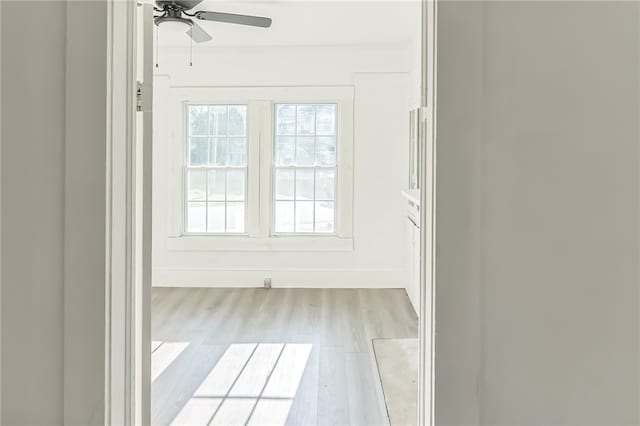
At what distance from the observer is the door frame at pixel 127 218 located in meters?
1.40

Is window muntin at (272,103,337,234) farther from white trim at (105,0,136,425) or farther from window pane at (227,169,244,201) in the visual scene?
white trim at (105,0,136,425)

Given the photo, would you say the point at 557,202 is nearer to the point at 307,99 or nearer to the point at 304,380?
the point at 304,380

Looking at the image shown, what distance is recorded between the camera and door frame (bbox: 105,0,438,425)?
4.59 feet

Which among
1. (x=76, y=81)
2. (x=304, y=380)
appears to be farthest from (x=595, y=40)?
(x=304, y=380)

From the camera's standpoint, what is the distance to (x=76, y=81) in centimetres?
138

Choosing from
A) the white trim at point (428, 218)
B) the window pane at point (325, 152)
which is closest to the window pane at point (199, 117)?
the window pane at point (325, 152)

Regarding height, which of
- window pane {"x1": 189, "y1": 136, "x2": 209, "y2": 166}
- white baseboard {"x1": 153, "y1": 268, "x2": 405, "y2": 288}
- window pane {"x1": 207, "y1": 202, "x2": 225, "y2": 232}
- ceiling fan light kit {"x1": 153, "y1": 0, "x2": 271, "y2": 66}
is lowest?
white baseboard {"x1": 153, "y1": 268, "x2": 405, "y2": 288}

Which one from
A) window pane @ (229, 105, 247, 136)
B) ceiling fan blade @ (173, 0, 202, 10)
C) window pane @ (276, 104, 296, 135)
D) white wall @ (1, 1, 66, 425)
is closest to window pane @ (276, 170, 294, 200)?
window pane @ (276, 104, 296, 135)

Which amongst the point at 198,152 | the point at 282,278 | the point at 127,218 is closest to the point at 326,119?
the point at 198,152

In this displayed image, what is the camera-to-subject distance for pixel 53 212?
55.6 inches

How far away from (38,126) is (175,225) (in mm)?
4434

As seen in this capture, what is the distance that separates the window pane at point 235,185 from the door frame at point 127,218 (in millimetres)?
4254

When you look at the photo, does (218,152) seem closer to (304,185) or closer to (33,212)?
(304,185)

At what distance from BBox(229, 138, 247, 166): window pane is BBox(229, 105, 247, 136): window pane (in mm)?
91
